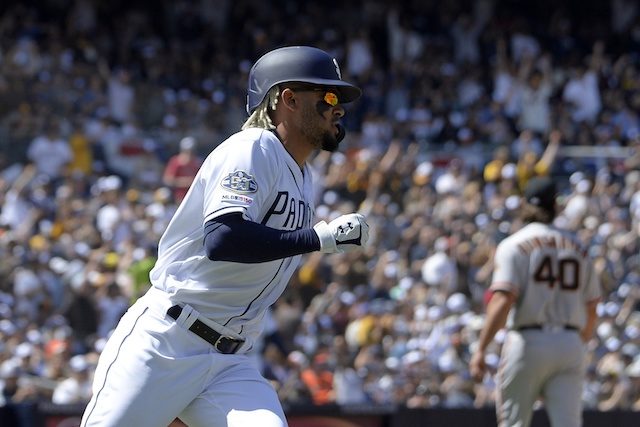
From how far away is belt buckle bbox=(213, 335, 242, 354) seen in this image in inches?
181

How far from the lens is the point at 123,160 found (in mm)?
15359

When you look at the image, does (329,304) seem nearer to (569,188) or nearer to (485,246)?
(485,246)

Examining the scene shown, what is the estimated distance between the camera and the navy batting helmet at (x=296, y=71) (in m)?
4.66

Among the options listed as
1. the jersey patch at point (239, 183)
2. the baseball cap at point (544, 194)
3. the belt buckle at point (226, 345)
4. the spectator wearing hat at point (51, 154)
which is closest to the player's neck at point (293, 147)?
the jersey patch at point (239, 183)

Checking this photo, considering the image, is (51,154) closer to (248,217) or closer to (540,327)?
(540,327)

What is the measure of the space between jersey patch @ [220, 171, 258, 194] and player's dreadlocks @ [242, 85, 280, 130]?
369 mm

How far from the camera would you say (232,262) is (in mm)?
4453

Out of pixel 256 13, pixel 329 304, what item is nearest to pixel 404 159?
pixel 329 304

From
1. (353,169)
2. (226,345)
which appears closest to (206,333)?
(226,345)

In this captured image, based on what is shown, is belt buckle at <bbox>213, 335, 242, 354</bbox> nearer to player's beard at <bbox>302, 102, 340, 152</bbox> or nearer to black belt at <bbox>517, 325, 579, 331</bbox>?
player's beard at <bbox>302, 102, 340, 152</bbox>

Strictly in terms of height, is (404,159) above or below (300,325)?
above

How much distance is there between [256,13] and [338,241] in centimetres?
1805

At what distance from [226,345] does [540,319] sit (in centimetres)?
301

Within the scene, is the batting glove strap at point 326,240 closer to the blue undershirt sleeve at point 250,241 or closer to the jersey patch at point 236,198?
the blue undershirt sleeve at point 250,241
